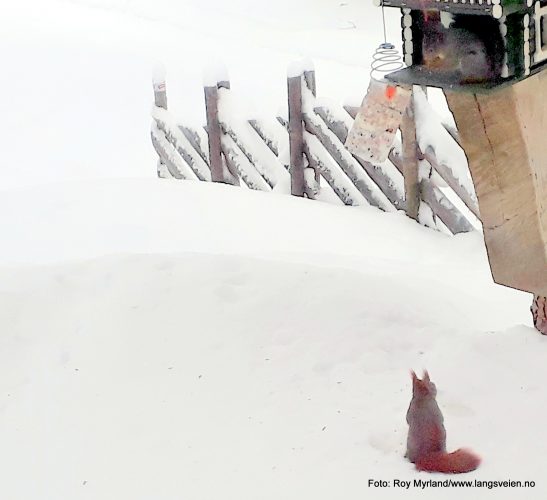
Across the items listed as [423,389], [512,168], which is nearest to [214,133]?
[512,168]

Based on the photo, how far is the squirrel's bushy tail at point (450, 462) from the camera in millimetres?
1930

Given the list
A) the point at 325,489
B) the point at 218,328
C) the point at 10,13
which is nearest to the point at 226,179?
the point at 218,328

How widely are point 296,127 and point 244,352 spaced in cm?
277

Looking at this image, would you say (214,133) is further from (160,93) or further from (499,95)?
(499,95)

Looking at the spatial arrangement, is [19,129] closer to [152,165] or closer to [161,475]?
[152,165]

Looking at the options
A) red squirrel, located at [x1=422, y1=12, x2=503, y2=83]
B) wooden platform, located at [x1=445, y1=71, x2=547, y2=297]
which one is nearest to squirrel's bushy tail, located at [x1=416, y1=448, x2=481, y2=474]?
wooden platform, located at [x1=445, y1=71, x2=547, y2=297]

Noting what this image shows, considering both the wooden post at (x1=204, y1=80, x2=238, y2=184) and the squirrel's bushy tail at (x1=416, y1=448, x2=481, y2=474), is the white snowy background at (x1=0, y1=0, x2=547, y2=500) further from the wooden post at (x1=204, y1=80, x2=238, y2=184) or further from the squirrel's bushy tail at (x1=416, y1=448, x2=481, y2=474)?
the wooden post at (x1=204, y1=80, x2=238, y2=184)

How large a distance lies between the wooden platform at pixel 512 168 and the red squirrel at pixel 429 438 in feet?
1.48

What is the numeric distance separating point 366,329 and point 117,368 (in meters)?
0.68

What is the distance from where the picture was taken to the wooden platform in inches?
81.0

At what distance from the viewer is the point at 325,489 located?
1.92m

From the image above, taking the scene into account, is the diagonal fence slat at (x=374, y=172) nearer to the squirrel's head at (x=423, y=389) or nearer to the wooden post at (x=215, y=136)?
the wooden post at (x=215, y=136)

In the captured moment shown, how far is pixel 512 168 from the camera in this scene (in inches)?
83.1

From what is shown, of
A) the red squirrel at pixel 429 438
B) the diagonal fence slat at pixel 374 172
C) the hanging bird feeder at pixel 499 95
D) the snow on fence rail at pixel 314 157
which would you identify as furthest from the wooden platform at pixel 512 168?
the diagonal fence slat at pixel 374 172
